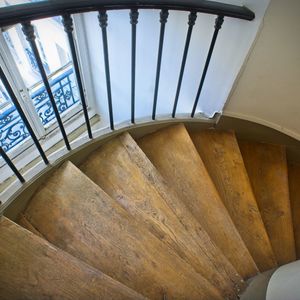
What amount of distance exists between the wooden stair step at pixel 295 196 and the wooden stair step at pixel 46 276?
1.17m

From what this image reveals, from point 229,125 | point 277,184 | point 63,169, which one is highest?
point 63,169

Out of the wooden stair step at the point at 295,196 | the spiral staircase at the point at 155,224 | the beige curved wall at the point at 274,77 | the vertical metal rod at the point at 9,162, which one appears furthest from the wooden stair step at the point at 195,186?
the vertical metal rod at the point at 9,162

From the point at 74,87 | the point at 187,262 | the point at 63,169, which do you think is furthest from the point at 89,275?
the point at 74,87

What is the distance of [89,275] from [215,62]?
1.29m

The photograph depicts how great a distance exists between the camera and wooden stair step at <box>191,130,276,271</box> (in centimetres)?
154

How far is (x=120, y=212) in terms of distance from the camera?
1.36 metres

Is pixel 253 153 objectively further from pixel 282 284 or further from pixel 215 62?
pixel 282 284

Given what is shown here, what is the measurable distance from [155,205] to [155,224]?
0.33 ft

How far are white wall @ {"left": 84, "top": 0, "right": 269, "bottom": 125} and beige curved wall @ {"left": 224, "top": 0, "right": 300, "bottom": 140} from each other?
0.18 ft

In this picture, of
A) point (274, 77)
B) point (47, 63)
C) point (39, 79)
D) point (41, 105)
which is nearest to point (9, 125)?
point (41, 105)

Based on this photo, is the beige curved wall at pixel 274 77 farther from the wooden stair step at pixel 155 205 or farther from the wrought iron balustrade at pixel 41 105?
the wrought iron balustrade at pixel 41 105

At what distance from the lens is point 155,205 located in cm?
146

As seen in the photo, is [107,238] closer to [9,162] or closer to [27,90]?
[9,162]

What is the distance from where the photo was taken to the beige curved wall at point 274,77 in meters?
1.34
